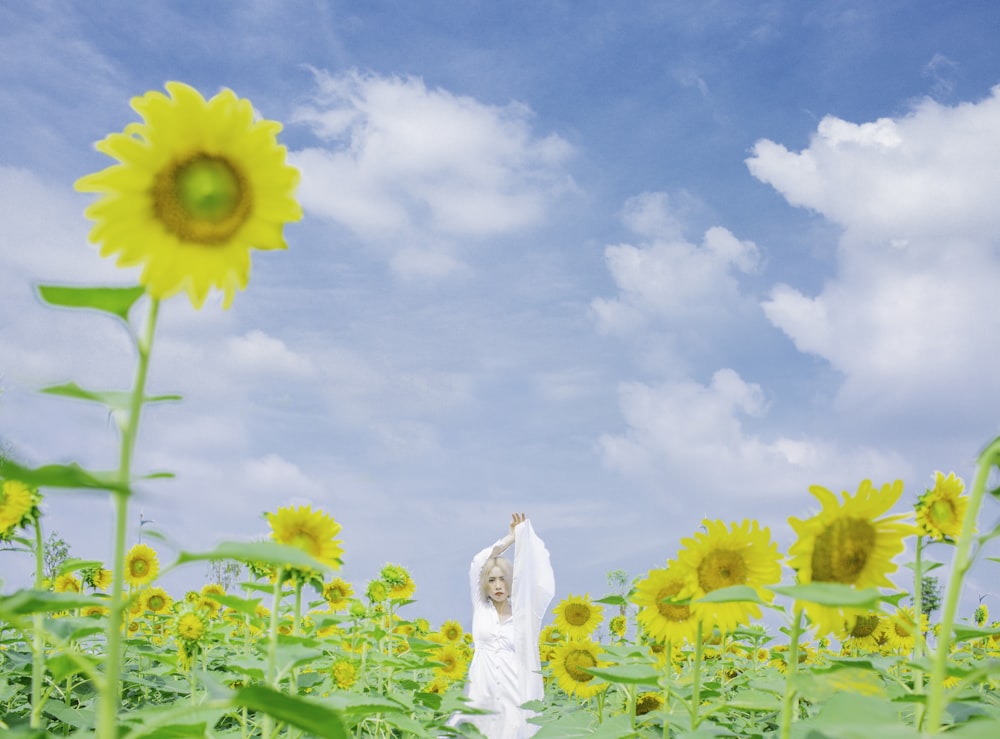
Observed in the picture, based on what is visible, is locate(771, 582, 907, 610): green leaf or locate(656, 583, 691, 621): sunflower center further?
locate(656, 583, 691, 621): sunflower center

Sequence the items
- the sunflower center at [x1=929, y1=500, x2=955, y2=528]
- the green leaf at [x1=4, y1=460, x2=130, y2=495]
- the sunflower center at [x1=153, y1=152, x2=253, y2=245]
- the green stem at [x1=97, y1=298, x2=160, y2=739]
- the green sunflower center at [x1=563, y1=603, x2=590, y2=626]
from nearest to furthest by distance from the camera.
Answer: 1. the green leaf at [x1=4, y1=460, x2=130, y2=495]
2. the green stem at [x1=97, y1=298, x2=160, y2=739]
3. the sunflower center at [x1=153, y1=152, x2=253, y2=245]
4. the sunflower center at [x1=929, y1=500, x2=955, y2=528]
5. the green sunflower center at [x1=563, y1=603, x2=590, y2=626]

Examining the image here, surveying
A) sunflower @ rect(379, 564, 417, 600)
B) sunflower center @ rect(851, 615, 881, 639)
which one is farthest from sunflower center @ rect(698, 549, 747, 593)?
sunflower @ rect(379, 564, 417, 600)

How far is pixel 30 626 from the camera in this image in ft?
4.75

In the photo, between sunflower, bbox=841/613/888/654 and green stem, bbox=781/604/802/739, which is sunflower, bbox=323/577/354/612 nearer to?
sunflower, bbox=841/613/888/654

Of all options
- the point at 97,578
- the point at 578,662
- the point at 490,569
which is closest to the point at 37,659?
the point at 578,662

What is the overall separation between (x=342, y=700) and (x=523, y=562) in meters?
7.59

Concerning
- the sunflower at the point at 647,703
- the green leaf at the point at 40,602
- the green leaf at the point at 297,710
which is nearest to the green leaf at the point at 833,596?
the green leaf at the point at 297,710

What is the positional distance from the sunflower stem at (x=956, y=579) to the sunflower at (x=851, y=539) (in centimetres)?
29

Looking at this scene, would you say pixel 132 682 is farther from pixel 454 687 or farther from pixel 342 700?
pixel 342 700

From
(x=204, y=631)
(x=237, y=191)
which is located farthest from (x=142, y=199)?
(x=204, y=631)

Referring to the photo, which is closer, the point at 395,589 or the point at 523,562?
the point at 395,589

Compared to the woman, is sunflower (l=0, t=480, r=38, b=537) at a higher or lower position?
higher

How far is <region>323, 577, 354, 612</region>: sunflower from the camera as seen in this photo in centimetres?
578

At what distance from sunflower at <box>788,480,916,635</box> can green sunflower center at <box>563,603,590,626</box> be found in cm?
511
